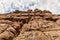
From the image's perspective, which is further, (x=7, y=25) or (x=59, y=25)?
(x=7, y=25)

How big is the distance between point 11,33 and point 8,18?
287 cm

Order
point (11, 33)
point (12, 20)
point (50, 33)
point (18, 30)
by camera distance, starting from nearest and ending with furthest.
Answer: point (50, 33) < point (11, 33) < point (18, 30) < point (12, 20)

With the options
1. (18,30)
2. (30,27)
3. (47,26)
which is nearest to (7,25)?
(18,30)

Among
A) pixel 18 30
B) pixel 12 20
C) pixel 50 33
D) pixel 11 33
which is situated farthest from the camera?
pixel 12 20

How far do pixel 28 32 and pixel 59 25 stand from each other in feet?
5.28

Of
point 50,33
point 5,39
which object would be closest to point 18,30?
point 5,39

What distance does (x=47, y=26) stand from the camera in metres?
8.22

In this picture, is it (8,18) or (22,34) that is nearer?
(22,34)

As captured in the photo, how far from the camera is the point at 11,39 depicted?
24.7ft

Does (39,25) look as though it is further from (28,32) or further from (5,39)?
(5,39)

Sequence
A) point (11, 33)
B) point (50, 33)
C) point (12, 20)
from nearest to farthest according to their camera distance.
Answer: point (50, 33) < point (11, 33) < point (12, 20)

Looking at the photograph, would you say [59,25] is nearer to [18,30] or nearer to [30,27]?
[30,27]

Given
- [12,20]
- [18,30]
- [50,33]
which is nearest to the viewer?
[50,33]

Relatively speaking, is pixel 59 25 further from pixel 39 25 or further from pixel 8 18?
pixel 8 18
